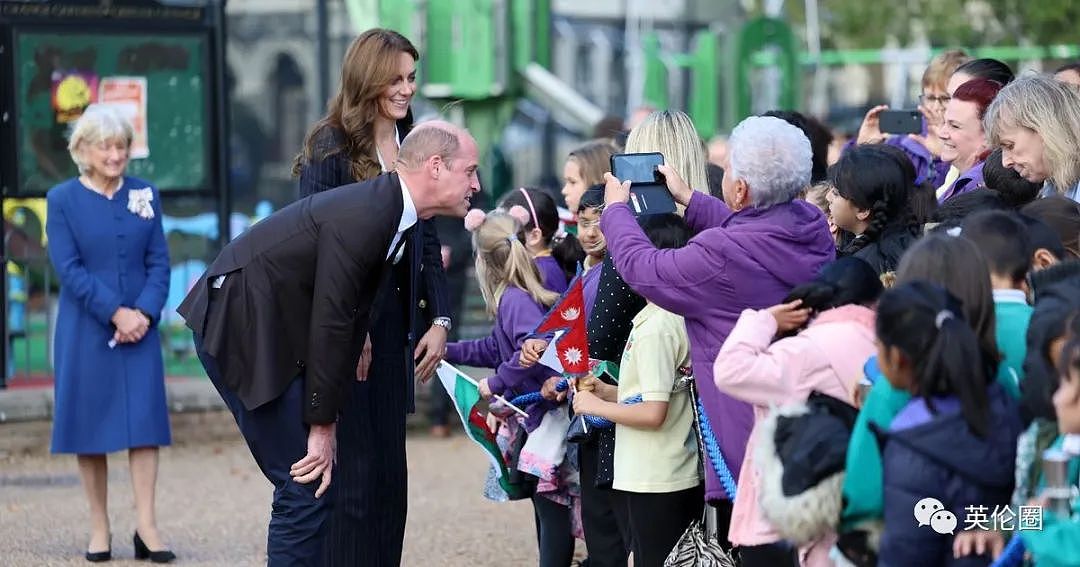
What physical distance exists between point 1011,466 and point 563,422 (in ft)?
8.60

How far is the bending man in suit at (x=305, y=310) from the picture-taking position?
16.0 feet

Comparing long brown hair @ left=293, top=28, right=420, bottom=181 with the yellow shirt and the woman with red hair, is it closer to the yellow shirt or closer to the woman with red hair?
the yellow shirt

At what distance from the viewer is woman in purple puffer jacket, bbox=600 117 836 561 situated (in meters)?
4.71

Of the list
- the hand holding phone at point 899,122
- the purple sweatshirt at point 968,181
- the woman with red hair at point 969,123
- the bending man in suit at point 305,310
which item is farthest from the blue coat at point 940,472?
the hand holding phone at point 899,122

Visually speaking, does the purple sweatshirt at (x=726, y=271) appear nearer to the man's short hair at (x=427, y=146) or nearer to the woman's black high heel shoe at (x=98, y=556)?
the man's short hair at (x=427, y=146)

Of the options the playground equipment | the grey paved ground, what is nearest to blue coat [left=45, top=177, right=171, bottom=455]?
the grey paved ground

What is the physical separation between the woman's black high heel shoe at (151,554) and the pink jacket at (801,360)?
3.77 metres

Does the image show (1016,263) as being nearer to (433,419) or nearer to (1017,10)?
(433,419)

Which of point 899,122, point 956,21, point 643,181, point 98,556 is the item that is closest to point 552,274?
point 643,181

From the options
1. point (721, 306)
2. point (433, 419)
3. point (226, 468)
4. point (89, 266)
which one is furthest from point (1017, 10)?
point (721, 306)

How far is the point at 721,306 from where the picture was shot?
15.6 ft

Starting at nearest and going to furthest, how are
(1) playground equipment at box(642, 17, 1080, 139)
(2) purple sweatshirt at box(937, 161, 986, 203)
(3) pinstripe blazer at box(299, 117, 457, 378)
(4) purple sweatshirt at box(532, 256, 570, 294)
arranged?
(3) pinstripe blazer at box(299, 117, 457, 378) → (2) purple sweatshirt at box(937, 161, 986, 203) → (4) purple sweatshirt at box(532, 256, 570, 294) → (1) playground equipment at box(642, 17, 1080, 139)

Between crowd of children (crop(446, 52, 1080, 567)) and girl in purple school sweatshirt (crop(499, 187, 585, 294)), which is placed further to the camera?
girl in purple school sweatshirt (crop(499, 187, 585, 294))

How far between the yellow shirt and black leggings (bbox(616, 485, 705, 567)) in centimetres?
5
